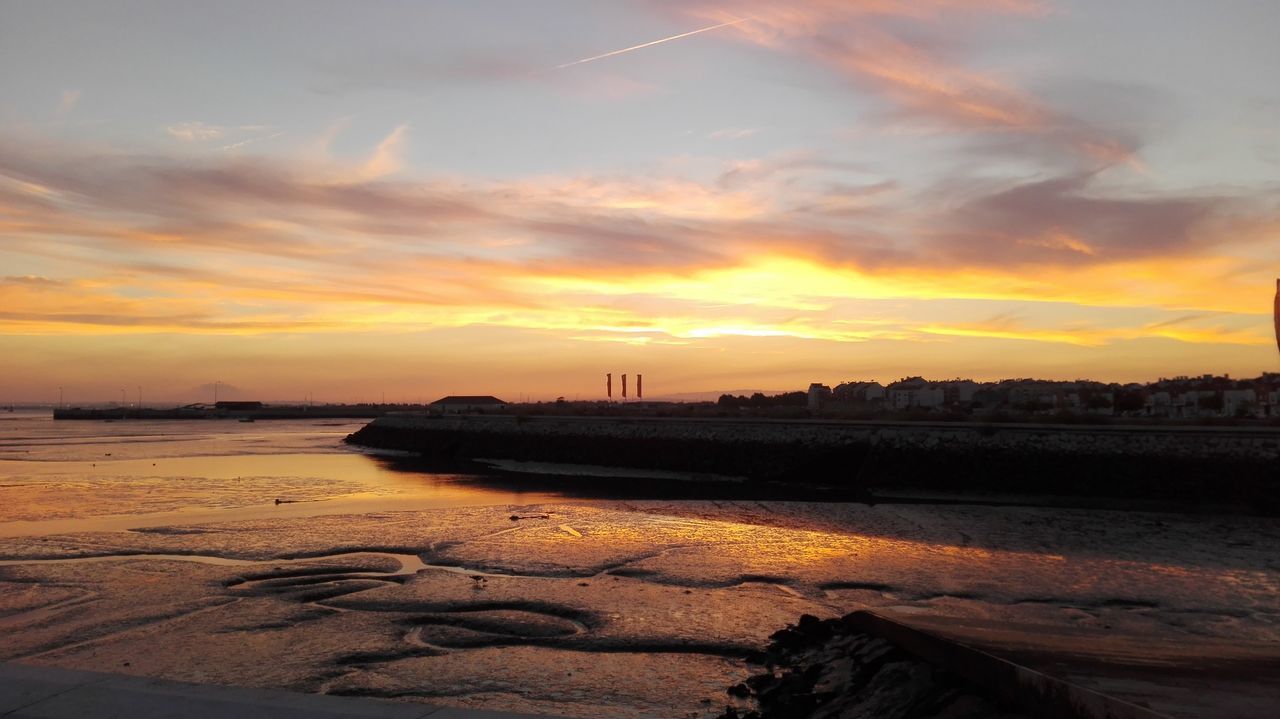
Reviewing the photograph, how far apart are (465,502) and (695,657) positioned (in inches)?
616

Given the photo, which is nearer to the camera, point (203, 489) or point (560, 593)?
point (560, 593)

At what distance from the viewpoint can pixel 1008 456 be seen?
28.3 metres

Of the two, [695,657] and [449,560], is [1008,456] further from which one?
[695,657]

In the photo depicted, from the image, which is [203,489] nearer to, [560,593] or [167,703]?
[560,593]

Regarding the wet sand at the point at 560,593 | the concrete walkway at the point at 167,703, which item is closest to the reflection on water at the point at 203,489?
the wet sand at the point at 560,593

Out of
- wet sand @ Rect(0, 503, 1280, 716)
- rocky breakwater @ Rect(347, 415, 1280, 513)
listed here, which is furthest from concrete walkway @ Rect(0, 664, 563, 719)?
rocky breakwater @ Rect(347, 415, 1280, 513)

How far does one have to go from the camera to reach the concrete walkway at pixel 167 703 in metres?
5.50

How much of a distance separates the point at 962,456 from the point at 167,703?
89.8 ft

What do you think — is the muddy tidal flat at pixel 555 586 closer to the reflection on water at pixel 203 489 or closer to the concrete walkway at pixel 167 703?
the reflection on water at pixel 203 489

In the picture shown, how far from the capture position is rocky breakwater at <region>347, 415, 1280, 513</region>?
79.4ft

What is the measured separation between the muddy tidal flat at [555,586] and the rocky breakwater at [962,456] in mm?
3858

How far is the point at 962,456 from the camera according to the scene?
95.9ft

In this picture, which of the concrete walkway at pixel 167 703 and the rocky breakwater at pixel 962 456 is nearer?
the concrete walkway at pixel 167 703

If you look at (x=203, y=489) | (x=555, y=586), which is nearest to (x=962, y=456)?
(x=555, y=586)
